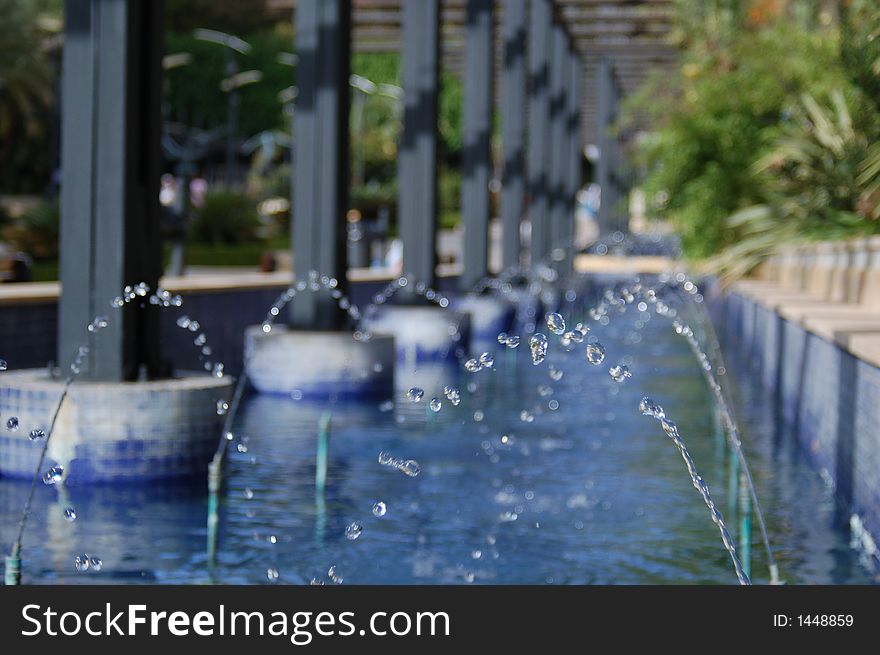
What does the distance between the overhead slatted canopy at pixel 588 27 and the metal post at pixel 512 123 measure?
3.25ft

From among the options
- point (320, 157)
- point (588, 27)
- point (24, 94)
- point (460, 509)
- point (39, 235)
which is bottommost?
point (460, 509)

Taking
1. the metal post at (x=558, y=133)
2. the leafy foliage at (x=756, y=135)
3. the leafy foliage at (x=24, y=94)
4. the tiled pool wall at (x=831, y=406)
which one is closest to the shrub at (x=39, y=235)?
the metal post at (x=558, y=133)

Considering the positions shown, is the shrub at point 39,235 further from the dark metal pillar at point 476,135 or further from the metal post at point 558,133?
the metal post at point 558,133

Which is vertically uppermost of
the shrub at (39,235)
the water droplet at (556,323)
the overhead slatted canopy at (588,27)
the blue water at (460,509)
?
the overhead slatted canopy at (588,27)

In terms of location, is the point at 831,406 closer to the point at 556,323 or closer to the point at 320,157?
the point at 556,323

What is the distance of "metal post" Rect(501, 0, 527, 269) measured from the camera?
1089 inches

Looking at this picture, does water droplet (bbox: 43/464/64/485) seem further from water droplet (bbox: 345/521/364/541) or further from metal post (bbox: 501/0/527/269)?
metal post (bbox: 501/0/527/269)

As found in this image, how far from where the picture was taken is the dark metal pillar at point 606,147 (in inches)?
1795

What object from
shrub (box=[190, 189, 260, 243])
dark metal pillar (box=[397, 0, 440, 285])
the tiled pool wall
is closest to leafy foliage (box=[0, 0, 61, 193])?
shrub (box=[190, 189, 260, 243])

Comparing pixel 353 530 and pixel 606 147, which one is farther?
pixel 606 147

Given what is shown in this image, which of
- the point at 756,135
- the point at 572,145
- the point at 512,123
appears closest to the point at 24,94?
the point at 572,145

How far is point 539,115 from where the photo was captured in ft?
108

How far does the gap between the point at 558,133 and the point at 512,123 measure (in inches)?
420

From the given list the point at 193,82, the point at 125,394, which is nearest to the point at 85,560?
the point at 125,394
